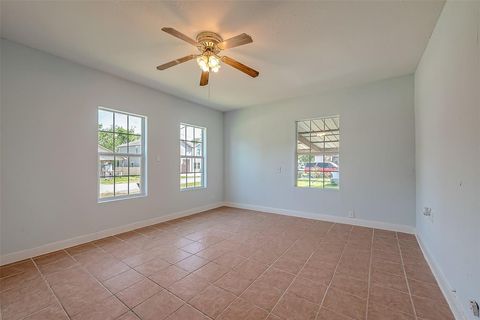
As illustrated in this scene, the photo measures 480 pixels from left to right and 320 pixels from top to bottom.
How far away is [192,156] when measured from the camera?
514 centimetres

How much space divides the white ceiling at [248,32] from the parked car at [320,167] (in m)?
1.77

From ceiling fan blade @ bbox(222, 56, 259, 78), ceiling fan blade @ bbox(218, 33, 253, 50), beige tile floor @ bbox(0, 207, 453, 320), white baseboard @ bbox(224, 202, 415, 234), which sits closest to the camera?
beige tile floor @ bbox(0, 207, 453, 320)

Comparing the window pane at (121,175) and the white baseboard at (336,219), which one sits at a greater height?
the window pane at (121,175)

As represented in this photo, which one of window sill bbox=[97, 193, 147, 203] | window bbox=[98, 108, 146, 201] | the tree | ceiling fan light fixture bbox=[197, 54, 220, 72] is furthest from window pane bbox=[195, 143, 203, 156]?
ceiling fan light fixture bbox=[197, 54, 220, 72]

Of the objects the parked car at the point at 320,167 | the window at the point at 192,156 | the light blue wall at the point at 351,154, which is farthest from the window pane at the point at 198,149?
the parked car at the point at 320,167

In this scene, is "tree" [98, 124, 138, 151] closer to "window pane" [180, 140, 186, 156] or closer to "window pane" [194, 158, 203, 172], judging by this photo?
"window pane" [180, 140, 186, 156]

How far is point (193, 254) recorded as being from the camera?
2.78 metres

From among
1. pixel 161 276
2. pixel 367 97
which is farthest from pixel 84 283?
pixel 367 97

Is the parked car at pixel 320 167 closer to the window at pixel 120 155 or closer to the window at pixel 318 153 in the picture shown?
the window at pixel 318 153

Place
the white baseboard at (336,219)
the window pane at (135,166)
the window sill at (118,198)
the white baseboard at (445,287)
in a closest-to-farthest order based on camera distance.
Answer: the white baseboard at (445,287), the window sill at (118,198), the white baseboard at (336,219), the window pane at (135,166)

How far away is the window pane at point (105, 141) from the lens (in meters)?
3.44

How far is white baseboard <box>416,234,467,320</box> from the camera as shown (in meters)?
1.63

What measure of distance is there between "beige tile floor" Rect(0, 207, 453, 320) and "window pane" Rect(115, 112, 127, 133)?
1.88 meters

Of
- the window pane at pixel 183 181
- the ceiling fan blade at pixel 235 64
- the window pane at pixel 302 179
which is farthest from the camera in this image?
the window pane at pixel 183 181
